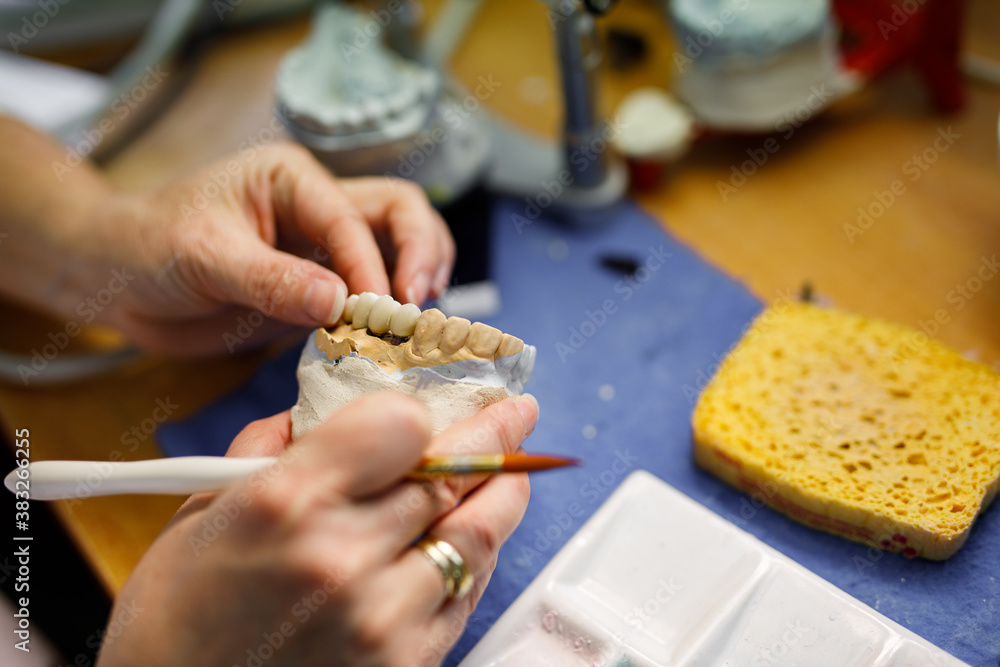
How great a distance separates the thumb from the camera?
1.19m

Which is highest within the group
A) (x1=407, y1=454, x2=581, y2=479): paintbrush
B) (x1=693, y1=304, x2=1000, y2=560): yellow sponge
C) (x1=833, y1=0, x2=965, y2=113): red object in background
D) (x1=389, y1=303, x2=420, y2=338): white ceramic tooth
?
(x1=833, y1=0, x2=965, y2=113): red object in background

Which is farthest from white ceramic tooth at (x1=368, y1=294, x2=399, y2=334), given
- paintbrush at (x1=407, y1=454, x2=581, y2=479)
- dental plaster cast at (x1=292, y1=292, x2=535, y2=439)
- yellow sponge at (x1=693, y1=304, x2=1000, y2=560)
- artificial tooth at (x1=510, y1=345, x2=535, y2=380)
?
yellow sponge at (x1=693, y1=304, x2=1000, y2=560)

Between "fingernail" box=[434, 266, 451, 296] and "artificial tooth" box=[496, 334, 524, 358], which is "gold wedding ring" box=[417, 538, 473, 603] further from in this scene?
"fingernail" box=[434, 266, 451, 296]

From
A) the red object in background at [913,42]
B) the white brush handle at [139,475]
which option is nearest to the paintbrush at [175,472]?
the white brush handle at [139,475]

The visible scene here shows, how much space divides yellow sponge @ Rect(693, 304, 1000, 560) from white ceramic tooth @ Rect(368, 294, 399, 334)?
0.59 metres

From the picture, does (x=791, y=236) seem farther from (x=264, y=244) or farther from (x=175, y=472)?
(x=175, y=472)

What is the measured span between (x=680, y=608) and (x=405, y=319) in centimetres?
61

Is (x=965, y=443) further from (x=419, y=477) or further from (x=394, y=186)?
(x=394, y=186)

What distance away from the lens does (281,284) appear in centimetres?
122

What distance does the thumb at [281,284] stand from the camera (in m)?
1.19

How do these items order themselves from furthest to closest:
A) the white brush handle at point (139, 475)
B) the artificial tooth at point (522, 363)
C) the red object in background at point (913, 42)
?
the red object in background at point (913, 42)
the artificial tooth at point (522, 363)
the white brush handle at point (139, 475)

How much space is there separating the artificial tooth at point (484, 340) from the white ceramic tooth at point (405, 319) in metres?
0.10

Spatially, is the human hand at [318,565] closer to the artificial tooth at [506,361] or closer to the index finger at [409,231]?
the artificial tooth at [506,361]

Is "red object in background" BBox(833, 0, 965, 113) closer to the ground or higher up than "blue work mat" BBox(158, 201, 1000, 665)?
higher up
